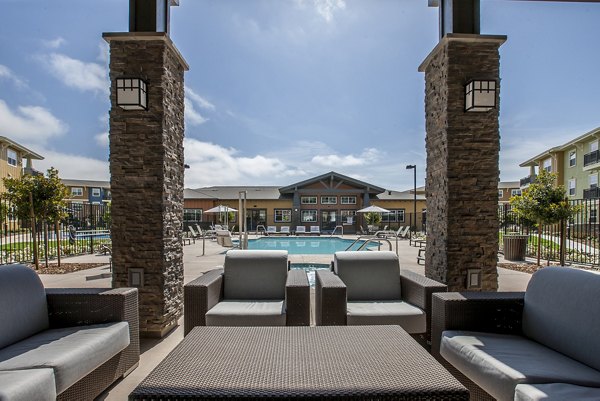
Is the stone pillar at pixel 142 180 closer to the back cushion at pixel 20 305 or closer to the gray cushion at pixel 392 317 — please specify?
the back cushion at pixel 20 305

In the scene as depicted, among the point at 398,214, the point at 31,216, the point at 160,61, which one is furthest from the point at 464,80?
the point at 398,214

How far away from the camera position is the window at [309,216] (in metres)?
24.6

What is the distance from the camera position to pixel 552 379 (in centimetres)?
154

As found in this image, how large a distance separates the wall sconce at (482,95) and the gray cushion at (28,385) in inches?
155

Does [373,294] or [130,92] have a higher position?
[130,92]

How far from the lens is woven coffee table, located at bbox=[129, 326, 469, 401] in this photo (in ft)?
4.06

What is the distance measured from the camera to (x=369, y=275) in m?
3.30

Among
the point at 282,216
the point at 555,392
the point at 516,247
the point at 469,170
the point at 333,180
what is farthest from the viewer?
the point at 282,216

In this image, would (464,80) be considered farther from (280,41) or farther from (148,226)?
(280,41)

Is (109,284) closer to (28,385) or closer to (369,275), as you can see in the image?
(28,385)

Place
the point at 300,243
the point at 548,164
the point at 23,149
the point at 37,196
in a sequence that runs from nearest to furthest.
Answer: the point at 37,196 < the point at 300,243 < the point at 23,149 < the point at 548,164

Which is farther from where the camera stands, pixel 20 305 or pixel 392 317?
pixel 392 317

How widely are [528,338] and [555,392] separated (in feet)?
2.76

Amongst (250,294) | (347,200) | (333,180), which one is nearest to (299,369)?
(250,294)
